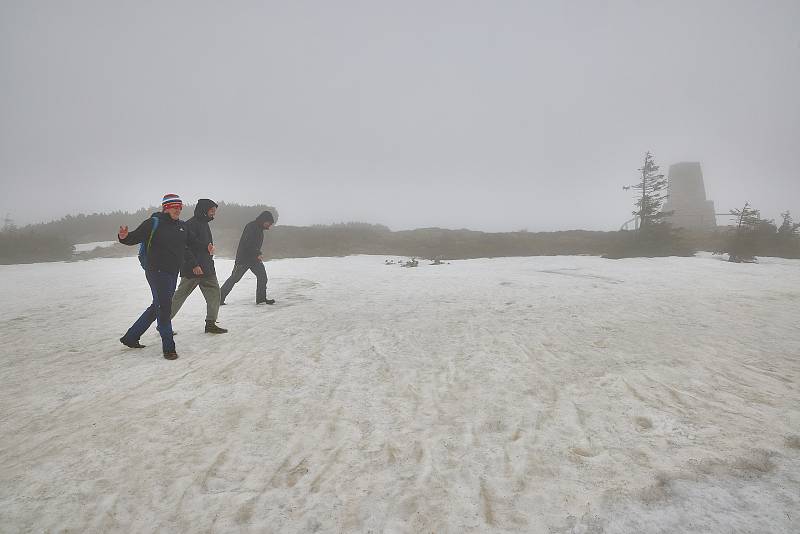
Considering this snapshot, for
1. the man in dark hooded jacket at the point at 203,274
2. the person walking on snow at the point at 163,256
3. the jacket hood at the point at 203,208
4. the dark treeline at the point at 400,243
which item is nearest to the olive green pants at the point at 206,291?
the man in dark hooded jacket at the point at 203,274

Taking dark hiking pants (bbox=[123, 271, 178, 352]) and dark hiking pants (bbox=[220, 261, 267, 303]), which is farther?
dark hiking pants (bbox=[220, 261, 267, 303])

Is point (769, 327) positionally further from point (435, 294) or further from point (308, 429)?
point (308, 429)

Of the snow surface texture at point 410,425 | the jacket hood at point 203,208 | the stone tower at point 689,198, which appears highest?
the stone tower at point 689,198

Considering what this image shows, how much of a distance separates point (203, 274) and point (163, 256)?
1011 mm

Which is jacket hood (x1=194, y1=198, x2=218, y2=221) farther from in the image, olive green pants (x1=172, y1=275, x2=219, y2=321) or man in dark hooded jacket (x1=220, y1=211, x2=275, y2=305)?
man in dark hooded jacket (x1=220, y1=211, x2=275, y2=305)

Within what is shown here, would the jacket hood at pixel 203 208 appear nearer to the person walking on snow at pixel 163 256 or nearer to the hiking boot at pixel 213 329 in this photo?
the person walking on snow at pixel 163 256

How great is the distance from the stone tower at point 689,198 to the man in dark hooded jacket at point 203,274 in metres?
38.2

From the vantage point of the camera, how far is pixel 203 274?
222 inches

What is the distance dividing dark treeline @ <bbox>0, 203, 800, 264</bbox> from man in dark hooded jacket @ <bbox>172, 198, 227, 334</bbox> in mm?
15215

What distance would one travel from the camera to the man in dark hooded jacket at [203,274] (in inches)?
221

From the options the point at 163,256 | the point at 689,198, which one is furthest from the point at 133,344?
the point at 689,198

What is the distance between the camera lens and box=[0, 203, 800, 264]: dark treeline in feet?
57.5

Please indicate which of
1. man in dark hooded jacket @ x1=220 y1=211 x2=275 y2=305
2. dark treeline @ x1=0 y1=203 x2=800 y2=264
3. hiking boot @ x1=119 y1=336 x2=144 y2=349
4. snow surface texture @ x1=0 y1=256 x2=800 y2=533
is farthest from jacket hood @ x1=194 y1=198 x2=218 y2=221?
dark treeline @ x1=0 y1=203 x2=800 y2=264

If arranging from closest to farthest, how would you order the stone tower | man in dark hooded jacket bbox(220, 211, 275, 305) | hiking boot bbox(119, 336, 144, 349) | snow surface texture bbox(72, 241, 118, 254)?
hiking boot bbox(119, 336, 144, 349)
man in dark hooded jacket bbox(220, 211, 275, 305)
snow surface texture bbox(72, 241, 118, 254)
the stone tower
